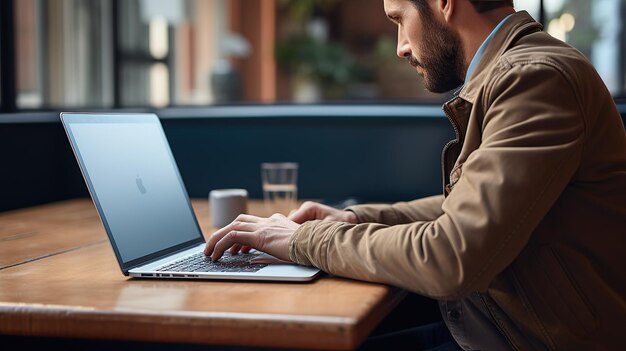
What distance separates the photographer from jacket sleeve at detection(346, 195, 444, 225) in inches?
64.4

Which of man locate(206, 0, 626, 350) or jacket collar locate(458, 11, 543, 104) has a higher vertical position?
jacket collar locate(458, 11, 543, 104)

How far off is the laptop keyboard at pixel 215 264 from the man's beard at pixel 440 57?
0.46m

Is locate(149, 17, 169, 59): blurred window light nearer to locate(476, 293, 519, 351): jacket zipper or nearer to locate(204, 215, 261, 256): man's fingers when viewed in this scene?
locate(204, 215, 261, 256): man's fingers

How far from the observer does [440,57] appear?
1.40 meters

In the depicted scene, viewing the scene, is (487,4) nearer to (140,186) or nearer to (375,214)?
(375,214)

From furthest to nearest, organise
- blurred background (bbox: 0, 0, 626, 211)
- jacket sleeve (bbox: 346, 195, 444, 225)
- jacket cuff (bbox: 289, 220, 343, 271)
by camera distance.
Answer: blurred background (bbox: 0, 0, 626, 211) → jacket sleeve (bbox: 346, 195, 444, 225) → jacket cuff (bbox: 289, 220, 343, 271)

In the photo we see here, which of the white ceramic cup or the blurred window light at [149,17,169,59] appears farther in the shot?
the blurred window light at [149,17,169,59]

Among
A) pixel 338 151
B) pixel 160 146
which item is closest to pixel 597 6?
pixel 338 151

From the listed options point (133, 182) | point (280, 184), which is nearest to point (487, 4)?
point (133, 182)

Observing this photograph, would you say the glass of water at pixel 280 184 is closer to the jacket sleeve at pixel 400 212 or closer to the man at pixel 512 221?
the jacket sleeve at pixel 400 212

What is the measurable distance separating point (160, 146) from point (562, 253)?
0.85 meters

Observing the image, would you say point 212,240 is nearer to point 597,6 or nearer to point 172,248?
point 172,248

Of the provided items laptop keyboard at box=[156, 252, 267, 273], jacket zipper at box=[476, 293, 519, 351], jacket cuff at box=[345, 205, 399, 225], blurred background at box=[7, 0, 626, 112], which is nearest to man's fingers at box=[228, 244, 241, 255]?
laptop keyboard at box=[156, 252, 267, 273]

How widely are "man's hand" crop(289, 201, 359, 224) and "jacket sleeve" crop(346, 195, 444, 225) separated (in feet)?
0.12
